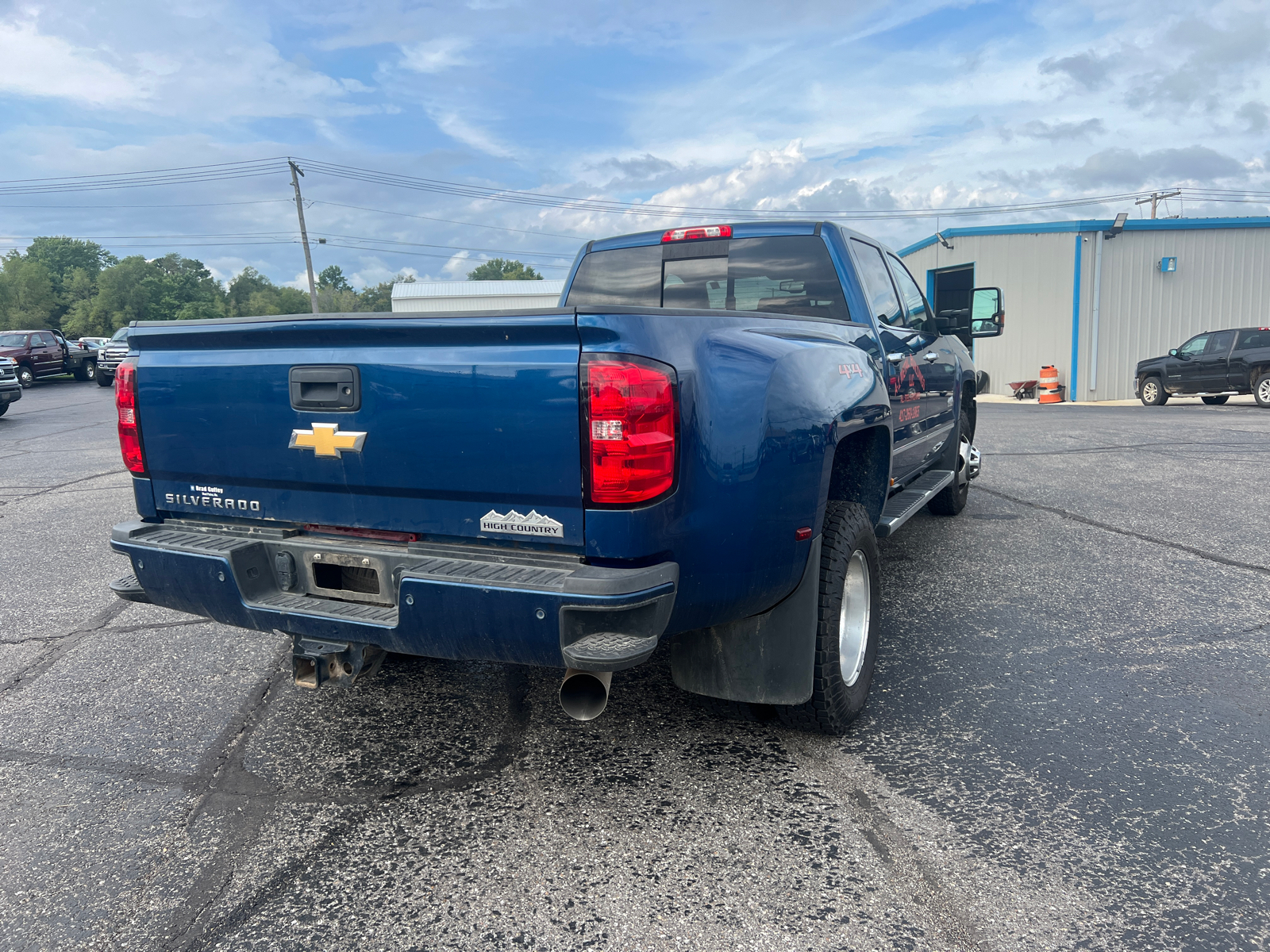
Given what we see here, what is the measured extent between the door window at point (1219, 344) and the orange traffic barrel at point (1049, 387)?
199 inches

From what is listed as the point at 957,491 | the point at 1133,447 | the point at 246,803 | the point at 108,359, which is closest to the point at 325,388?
the point at 246,803

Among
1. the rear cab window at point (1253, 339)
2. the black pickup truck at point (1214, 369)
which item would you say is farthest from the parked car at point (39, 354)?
the rear cab window at point (1253, 339)

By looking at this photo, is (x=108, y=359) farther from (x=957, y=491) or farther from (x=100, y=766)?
(x=100, y=766)

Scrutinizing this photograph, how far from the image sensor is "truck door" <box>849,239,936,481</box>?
4359mm

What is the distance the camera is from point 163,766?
315 centimetres

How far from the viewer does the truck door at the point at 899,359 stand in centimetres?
436

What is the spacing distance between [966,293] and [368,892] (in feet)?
18.2

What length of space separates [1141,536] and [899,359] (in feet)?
10.3

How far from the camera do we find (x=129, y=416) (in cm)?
310

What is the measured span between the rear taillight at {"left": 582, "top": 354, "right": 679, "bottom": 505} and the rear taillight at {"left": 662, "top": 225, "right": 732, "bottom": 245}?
2.47m

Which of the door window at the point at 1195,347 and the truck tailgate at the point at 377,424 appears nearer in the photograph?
the truck tailgate at the point at 377,424

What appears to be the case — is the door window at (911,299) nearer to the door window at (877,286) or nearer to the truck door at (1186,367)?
the door window at (877,286)

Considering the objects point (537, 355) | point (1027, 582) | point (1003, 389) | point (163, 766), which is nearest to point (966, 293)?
point (1027, 582)

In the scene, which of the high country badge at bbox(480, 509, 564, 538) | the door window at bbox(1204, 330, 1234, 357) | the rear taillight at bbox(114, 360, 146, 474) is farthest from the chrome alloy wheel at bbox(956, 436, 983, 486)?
the door window at bbox(1204, 330, 1234, 357)
